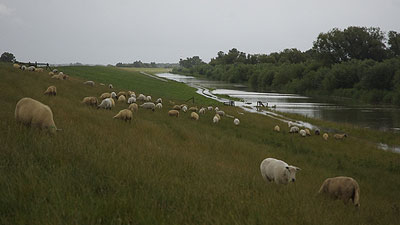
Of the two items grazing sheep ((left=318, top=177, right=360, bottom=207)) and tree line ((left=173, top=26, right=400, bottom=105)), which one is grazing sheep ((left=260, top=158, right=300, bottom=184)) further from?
tree line ((left=173, top=26, right=400, bottom=105))

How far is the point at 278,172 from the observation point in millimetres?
10352

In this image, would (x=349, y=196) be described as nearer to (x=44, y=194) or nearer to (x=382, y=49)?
(x=44, y=194)

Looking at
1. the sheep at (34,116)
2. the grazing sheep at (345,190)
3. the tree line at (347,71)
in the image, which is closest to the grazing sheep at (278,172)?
the grazing sheep at (345,190)

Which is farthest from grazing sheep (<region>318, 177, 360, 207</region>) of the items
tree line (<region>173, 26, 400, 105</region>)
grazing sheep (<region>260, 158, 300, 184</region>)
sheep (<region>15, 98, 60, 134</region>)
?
tree line (<region>173, 26, 400, 105</region>)

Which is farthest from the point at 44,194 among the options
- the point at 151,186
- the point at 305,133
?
the point at 305,133

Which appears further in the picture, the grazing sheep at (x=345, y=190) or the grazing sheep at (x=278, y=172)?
the grazing sheep at (x=278, y=172)

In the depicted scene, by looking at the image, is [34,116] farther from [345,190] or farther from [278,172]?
[345,190]

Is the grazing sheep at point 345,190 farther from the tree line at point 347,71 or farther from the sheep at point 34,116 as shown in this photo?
the tree line at point 347,71

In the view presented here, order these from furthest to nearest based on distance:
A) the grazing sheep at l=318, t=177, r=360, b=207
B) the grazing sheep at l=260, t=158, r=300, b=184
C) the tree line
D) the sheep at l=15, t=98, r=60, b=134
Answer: the tree line
the grazing sheep at l=260, t=158, r=300, b=184
the sheep at l=15, t=98, r=60, b=134
the grazing sheep at l=318, t=177, r=360, b=207

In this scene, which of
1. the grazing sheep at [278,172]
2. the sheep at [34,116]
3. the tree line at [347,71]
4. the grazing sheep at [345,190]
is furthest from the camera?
the tree line at [347,71]

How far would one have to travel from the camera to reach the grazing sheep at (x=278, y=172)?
10.1 m

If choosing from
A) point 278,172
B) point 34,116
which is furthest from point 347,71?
point 34,116

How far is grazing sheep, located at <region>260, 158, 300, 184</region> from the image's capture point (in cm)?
1010

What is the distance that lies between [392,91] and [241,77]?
88717mm
